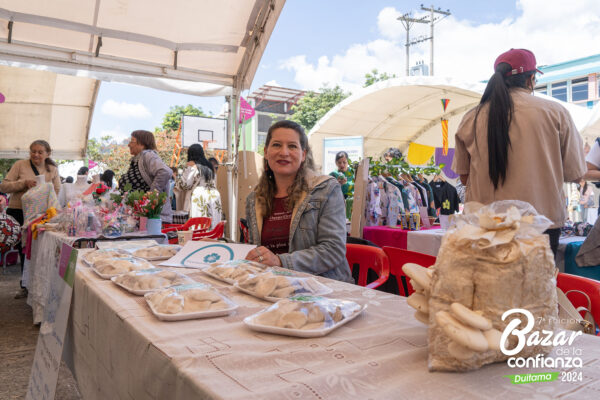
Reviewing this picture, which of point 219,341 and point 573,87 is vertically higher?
point 573,87

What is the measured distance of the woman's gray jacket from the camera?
1.79 metres

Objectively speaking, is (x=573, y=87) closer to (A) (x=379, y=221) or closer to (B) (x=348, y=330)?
(A) (x=379, y=221)

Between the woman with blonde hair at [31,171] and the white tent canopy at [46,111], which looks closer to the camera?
the woman with blonde hair at [31,171]

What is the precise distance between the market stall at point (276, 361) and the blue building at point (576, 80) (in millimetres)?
18083

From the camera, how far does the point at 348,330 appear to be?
84 centimetres

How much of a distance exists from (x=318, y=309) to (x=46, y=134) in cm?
1059

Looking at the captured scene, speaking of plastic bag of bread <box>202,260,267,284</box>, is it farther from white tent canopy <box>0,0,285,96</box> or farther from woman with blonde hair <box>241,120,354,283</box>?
white tent canopy <box>0,0,285,96</box>

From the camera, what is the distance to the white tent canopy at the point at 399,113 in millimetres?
11891

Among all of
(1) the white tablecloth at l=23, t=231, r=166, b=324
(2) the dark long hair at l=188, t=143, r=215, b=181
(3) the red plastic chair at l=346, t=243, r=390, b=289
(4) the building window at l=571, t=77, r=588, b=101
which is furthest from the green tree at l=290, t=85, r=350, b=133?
(3) the red plastic chair at l=346, t=243, r=390, b=289

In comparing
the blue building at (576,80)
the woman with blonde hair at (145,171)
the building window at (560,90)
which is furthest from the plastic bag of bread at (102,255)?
the building window at (560,90)

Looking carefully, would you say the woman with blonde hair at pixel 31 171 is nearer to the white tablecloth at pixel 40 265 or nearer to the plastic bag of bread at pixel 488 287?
the white tablecloth at pixel 40 265

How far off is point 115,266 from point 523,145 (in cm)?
186

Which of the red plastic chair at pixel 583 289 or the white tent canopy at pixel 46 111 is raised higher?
the white tent canopy at pixel 46 111

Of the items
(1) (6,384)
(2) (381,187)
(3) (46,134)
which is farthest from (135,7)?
(3) (46,134)
